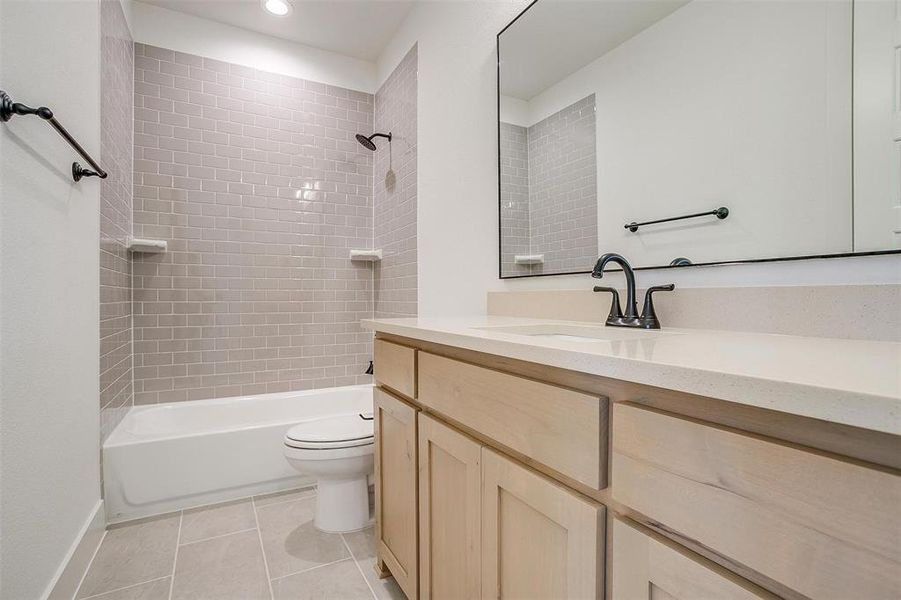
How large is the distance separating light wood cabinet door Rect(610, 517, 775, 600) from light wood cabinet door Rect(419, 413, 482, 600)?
14.3 inches

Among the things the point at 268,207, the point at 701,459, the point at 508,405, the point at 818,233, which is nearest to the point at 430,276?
the point at 268,207

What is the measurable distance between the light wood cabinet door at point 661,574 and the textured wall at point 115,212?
2.18 meters

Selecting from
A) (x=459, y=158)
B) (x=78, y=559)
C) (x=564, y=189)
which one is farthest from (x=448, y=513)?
(x=459, y=158)

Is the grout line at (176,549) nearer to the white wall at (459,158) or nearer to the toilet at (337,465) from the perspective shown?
the toilet at (337,465)

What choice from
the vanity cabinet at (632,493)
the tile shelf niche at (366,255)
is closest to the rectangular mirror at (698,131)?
the vanity cabinet at (632,493)

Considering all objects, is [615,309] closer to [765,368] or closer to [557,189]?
[557,189]

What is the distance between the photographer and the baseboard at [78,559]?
52.8 inches

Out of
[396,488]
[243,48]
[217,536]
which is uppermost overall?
[243,48]

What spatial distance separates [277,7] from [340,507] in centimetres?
275

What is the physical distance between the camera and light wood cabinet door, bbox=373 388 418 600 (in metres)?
1.26

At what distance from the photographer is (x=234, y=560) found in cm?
169

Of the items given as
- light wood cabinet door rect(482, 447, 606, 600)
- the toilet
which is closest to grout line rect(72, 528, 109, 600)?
the toilet

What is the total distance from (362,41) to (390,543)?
2.99m

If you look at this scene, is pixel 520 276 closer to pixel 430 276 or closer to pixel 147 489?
pixel 430 276
